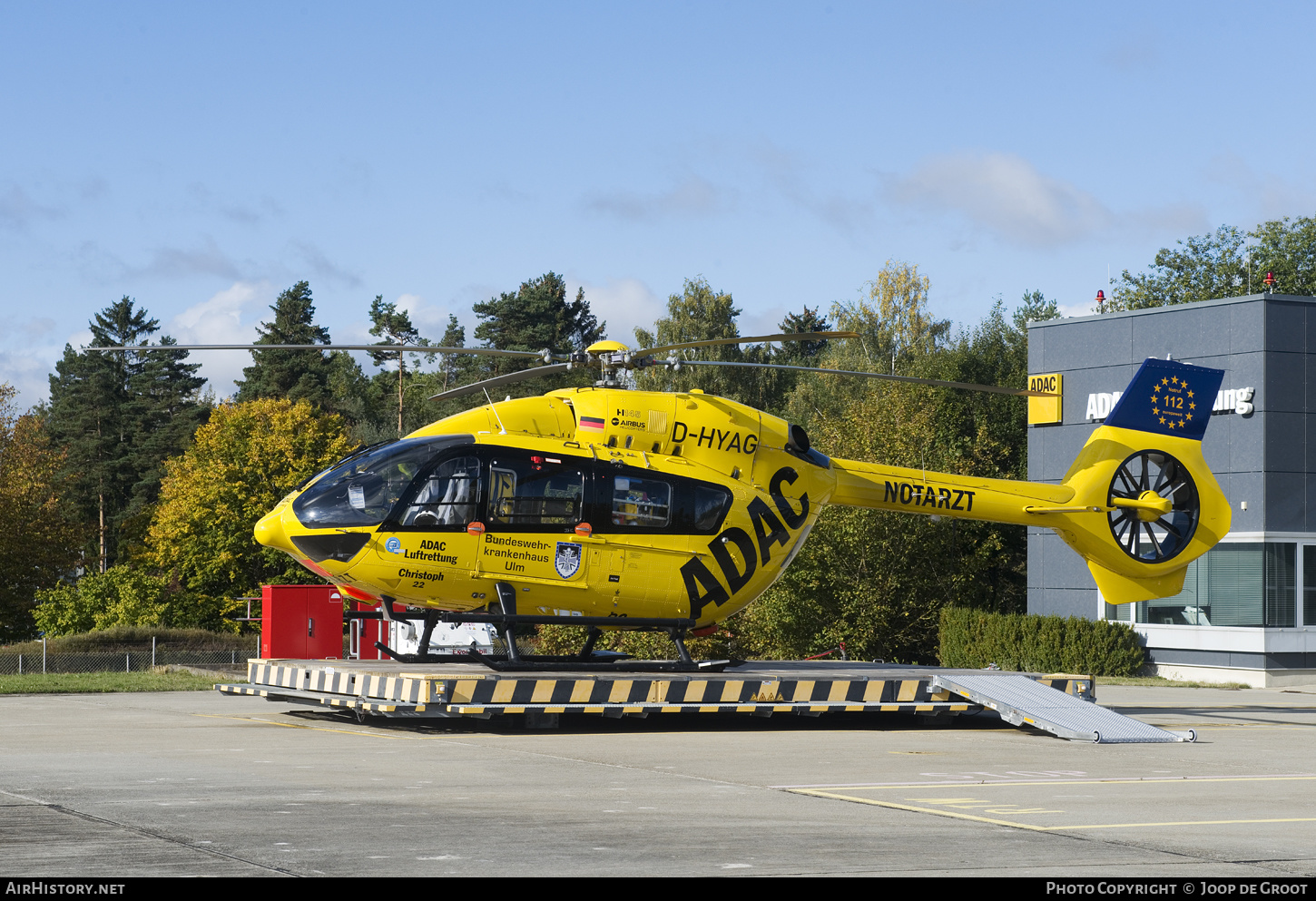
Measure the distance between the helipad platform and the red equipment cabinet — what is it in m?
6.93

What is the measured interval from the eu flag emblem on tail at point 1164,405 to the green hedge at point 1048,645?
39.8ft

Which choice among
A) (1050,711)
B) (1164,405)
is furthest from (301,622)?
(1164,405)

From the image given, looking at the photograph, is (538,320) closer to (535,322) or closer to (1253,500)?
(535,322)

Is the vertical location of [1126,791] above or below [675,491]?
below

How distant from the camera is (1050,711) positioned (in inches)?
674

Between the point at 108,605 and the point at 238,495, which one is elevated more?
the point at 238,495

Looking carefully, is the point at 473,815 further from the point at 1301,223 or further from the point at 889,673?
the point at 1301,223

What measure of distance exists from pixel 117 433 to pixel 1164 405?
69.6m

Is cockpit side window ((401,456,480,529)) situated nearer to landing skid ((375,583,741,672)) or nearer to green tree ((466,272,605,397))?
landing skid ((375,583,741,672))

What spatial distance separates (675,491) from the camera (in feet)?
58.6

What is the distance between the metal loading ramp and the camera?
16.5 meters

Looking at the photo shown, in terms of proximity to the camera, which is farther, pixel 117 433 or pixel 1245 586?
pixel 117 433

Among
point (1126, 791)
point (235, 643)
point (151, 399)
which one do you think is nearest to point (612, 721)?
point (1126, 791)
